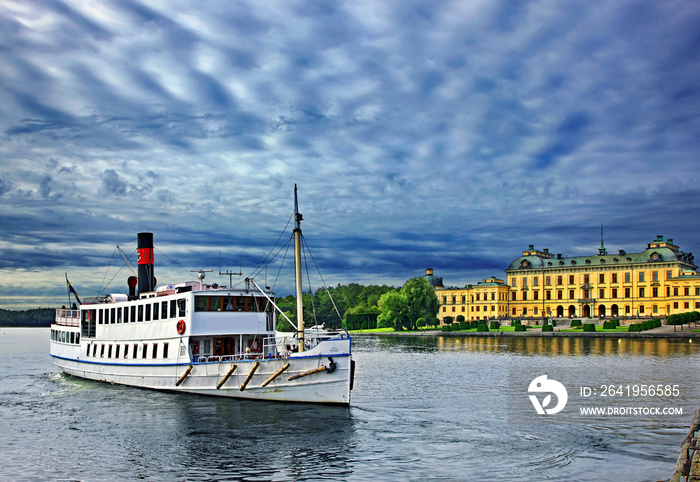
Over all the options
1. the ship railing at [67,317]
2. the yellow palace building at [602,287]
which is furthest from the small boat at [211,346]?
the yellow palace building at [602,287]

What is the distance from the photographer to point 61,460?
1106 inches

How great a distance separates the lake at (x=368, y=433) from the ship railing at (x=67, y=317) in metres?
8.35

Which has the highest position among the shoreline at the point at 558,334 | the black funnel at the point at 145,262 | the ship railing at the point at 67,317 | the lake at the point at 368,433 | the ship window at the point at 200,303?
the black funnel at the point at 145,262

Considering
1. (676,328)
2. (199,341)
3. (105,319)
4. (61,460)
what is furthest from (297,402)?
(676,328)

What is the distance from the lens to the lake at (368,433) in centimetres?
2539

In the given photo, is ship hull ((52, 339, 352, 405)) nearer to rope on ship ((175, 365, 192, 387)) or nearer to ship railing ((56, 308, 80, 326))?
rope on ship ((175, 365, 192, 387))

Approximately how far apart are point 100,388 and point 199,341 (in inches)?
531

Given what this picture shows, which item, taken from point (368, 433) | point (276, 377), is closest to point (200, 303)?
point (276, 377)

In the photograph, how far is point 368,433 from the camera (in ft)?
104

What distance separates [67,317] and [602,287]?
16269 centimetres

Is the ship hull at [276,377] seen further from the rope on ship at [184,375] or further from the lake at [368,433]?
the lake at [368,433]

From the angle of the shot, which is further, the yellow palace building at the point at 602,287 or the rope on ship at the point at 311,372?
the yellow palace building at the point at 602,287

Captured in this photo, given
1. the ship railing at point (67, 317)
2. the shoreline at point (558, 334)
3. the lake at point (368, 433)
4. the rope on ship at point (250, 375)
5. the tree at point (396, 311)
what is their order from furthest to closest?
the tree at point (396, 311) < the shoreline at point (558, 334) < the ship railing at point (67, 317) < the rope on ship at point (250, 375) < the lake at point (368, 433)

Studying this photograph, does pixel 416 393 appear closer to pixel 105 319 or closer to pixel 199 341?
pixel 199 341
